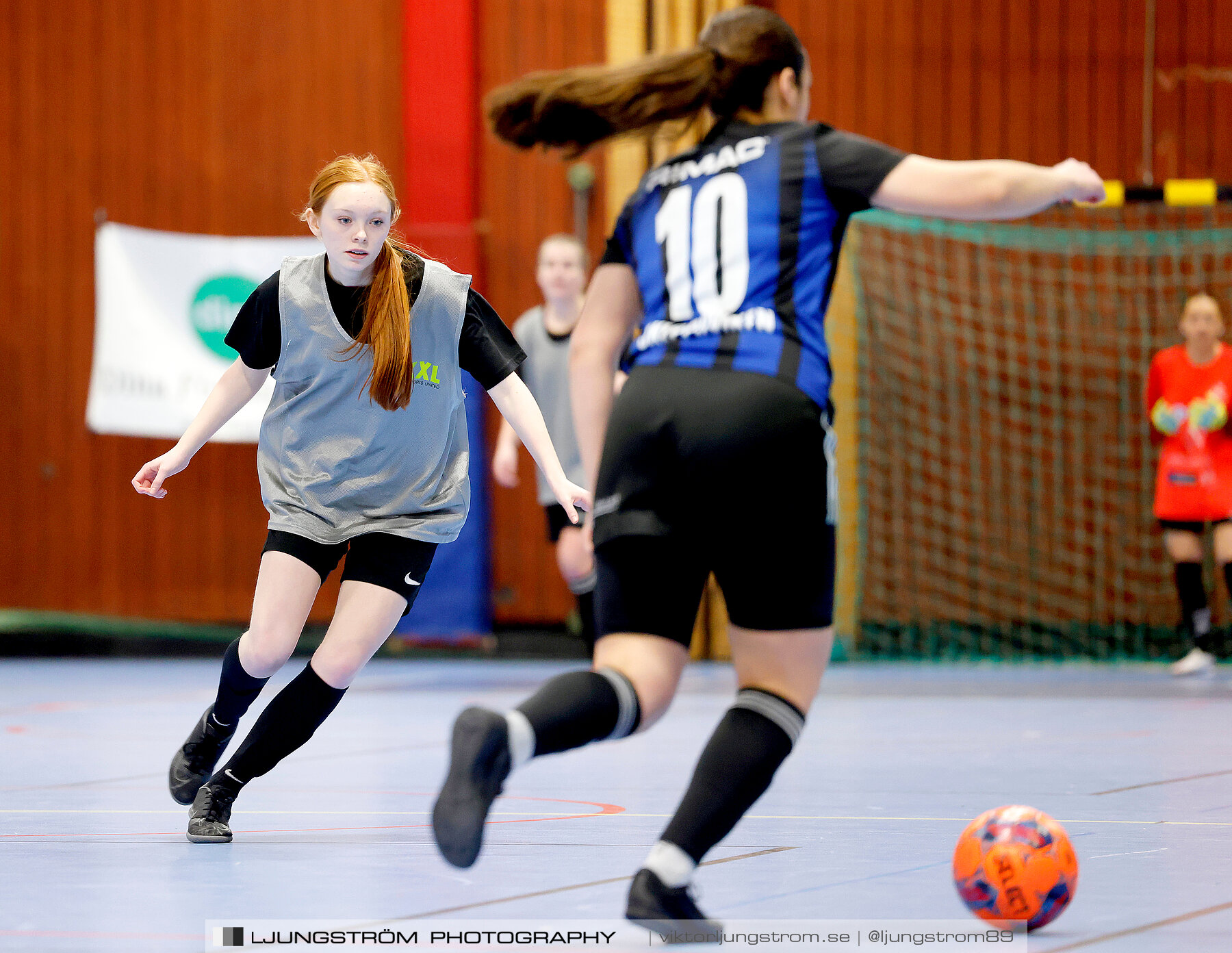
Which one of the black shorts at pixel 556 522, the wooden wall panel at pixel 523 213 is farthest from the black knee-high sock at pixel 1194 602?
the wooden wall panel at pixel 523 213

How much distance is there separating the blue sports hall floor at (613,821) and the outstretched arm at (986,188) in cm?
106

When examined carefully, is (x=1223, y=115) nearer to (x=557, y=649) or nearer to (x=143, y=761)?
(x=557, y=649)

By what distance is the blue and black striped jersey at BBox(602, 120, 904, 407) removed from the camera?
2.47 meters

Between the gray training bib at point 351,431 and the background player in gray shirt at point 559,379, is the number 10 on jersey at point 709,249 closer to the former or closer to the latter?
the gray training bib at point 351,431

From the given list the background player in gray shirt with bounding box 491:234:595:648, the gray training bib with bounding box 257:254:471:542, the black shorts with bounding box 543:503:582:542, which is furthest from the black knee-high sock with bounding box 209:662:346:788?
the black shorts with bounding box 543:503:582:542

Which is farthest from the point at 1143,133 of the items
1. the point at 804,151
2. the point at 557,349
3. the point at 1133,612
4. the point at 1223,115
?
the point at 804,151

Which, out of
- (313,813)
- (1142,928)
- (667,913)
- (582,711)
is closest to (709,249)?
(582,711)

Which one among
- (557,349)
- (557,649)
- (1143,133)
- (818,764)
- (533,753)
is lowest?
(557,649)

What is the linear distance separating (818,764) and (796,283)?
8.17 ft

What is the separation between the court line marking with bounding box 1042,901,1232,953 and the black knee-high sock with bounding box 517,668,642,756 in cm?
67

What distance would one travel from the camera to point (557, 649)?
949 centimetres

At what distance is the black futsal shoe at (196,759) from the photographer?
11.8 ft

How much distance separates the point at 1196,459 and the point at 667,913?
249 inches

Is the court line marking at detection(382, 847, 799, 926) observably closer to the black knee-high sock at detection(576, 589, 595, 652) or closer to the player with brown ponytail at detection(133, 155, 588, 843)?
the player with brown ponytail at detection(133, 155, 588, 843)
